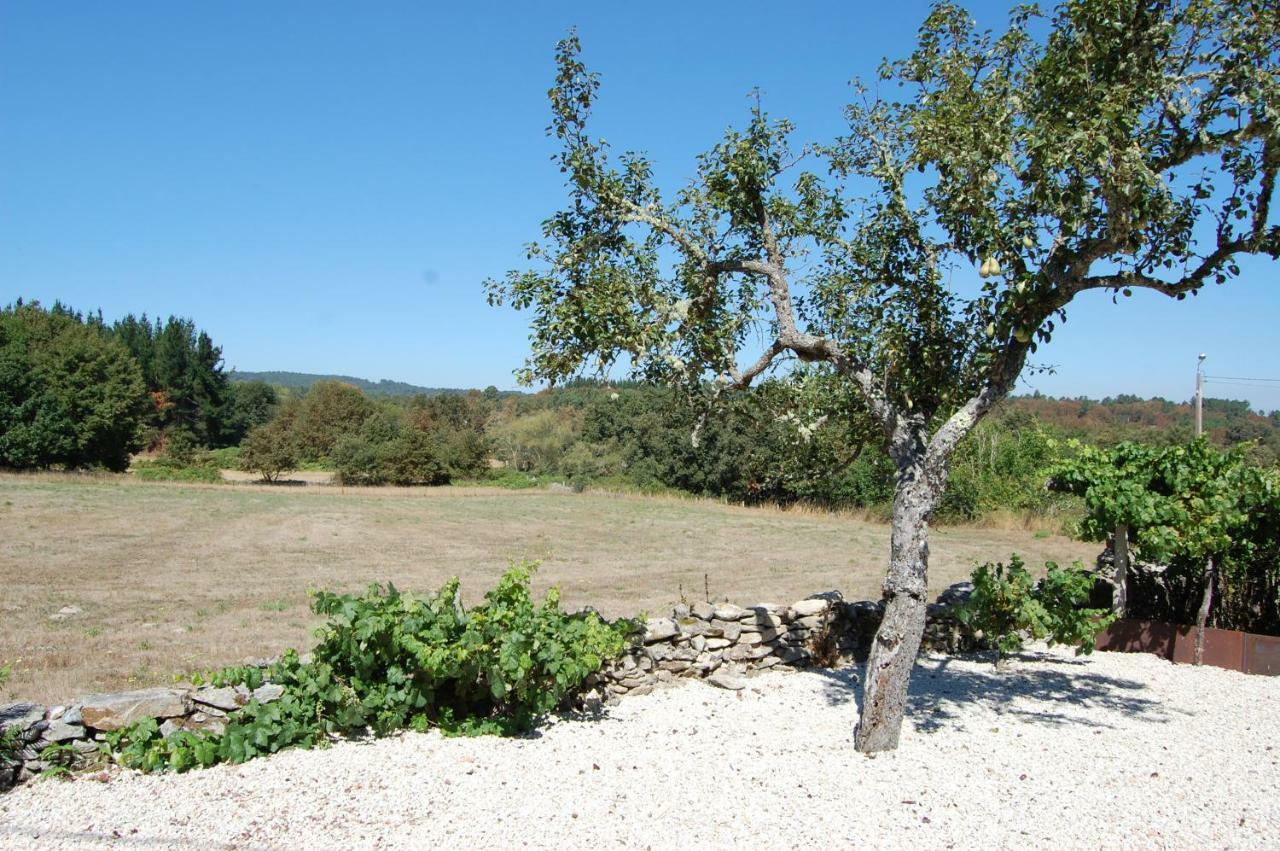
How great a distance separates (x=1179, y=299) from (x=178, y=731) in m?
7.02

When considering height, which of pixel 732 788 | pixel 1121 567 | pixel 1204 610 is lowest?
pixel 732 788

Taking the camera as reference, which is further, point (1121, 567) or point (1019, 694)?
point (1121, 567)

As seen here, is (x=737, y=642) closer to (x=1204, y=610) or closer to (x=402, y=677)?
(x=402, y=677)

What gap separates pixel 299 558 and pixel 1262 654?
17442 mm

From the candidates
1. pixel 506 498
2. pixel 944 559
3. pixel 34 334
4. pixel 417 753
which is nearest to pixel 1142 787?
pixel 417 753

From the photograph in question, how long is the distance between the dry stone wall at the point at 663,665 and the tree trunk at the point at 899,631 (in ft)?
5.93

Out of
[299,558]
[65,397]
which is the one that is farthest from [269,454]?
[299,558]

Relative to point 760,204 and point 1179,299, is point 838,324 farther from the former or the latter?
point 1179,299

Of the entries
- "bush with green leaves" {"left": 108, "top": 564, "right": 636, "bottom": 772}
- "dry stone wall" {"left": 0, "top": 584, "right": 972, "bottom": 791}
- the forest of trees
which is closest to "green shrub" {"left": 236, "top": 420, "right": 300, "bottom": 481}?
the forest of trees

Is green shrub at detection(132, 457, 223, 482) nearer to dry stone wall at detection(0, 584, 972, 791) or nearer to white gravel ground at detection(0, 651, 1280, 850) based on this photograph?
dry stone wall at detection(0, 584, 972, 791)

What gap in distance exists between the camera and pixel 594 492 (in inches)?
1588

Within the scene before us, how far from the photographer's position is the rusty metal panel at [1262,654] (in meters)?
7.95

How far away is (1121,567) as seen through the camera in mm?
8656

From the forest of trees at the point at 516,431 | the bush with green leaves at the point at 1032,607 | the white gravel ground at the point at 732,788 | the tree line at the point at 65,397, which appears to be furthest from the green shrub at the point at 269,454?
the bush with green leaves at the point at 1032,607
